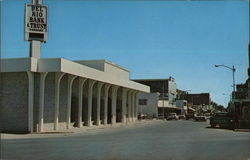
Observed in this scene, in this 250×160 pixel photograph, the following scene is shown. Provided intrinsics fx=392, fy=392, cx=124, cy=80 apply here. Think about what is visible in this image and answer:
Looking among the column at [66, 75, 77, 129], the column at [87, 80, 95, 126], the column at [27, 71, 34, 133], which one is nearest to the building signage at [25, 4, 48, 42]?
the column at [27, 71, 34, 133]

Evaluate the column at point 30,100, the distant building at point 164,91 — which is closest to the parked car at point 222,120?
the column at point 30,100

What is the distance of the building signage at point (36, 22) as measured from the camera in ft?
108

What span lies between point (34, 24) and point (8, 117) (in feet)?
26.6

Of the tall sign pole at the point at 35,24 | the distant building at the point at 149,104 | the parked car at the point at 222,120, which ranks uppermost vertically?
the tall sign pole at the point at 35,24

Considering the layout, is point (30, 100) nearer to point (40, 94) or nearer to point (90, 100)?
point (40, 94)

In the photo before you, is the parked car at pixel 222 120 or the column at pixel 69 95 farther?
the parked car at pixel 222 120

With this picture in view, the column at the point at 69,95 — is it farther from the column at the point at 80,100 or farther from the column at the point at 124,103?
the column at the point at 124,103

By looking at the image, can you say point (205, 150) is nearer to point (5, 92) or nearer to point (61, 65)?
point (61, 65)

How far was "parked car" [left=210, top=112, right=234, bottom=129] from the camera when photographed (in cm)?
3955

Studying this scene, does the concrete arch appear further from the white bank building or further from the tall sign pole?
the tall sign pole

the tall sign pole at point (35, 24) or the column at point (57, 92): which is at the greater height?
the tall sign pole at point (35, 24)

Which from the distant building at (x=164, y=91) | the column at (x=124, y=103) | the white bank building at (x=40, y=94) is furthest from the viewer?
the distant building at (x=164, y=91)

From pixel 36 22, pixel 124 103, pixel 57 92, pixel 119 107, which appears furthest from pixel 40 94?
pixel 119 107

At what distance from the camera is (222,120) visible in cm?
4019
